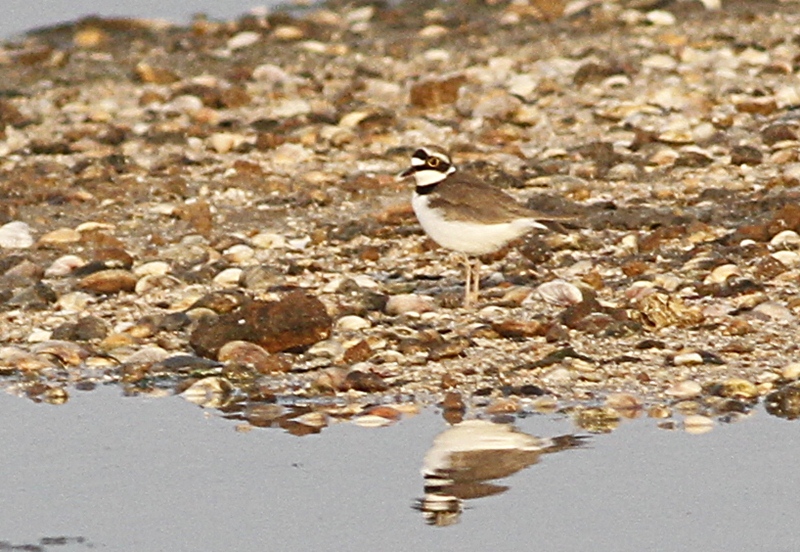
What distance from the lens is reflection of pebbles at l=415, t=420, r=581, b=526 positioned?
5.45 m

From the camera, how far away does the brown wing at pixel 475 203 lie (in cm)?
850

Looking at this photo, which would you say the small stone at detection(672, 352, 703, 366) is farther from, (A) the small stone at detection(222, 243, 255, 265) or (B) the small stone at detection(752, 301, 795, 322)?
(A) the small stone at detection(222, 243, 255, 265)

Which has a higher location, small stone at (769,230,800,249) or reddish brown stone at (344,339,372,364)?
small stone at (769,230,800,249)

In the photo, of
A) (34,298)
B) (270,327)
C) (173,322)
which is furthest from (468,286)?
(34,298)

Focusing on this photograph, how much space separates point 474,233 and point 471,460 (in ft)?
8.89

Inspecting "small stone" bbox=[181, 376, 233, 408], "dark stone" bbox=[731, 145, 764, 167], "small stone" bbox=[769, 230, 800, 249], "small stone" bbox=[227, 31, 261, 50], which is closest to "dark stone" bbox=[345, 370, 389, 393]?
"small stone" bbox=[181, 376, 233, 408]

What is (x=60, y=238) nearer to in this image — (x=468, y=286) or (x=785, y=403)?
(x=468, y=286)

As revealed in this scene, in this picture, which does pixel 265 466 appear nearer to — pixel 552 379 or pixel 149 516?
pixel 149 516

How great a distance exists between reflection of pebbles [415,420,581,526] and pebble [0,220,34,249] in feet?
13.2

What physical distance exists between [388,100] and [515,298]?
185 inches

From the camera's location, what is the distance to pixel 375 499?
5.54m

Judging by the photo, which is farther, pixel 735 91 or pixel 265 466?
pixel 735 91

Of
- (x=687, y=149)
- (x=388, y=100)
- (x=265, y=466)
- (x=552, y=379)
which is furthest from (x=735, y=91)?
(x=265, y=466)

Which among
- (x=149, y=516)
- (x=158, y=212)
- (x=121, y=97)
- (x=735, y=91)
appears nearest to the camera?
(x=149, y=516)
